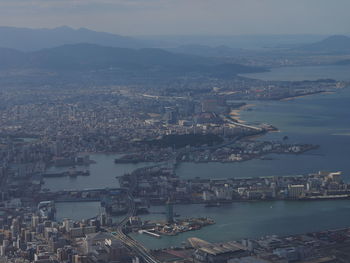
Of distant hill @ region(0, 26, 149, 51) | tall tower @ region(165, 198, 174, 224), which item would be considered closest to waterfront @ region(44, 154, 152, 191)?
tall tower @ region(165, 198, 174, 224)

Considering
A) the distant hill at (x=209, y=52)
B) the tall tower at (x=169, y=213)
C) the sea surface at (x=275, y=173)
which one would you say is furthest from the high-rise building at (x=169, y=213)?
the distant hill at (x=209, y=52)

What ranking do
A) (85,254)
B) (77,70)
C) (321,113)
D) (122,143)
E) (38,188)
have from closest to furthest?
(85,254) < (38,188) < (122,143) < (321,113) < (77,70)

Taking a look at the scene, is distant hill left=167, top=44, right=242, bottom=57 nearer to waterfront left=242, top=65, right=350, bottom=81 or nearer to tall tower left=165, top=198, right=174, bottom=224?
waterfront left=242, top=65, right=350, bottom=81

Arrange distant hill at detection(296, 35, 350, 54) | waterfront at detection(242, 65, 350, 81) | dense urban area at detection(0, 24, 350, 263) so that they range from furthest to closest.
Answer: distant hill at detection(296, 35, 350, 54) < waterfront at detection(242, 65, 350, 81) < dense urban area at detection(0, 24, 350, 263)

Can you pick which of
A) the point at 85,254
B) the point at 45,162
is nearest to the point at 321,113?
the point at 45,162

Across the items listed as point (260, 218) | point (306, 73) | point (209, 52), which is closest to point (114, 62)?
point (306, 73)

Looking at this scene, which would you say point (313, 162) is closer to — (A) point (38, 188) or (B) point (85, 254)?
(A) point (38, 188)
